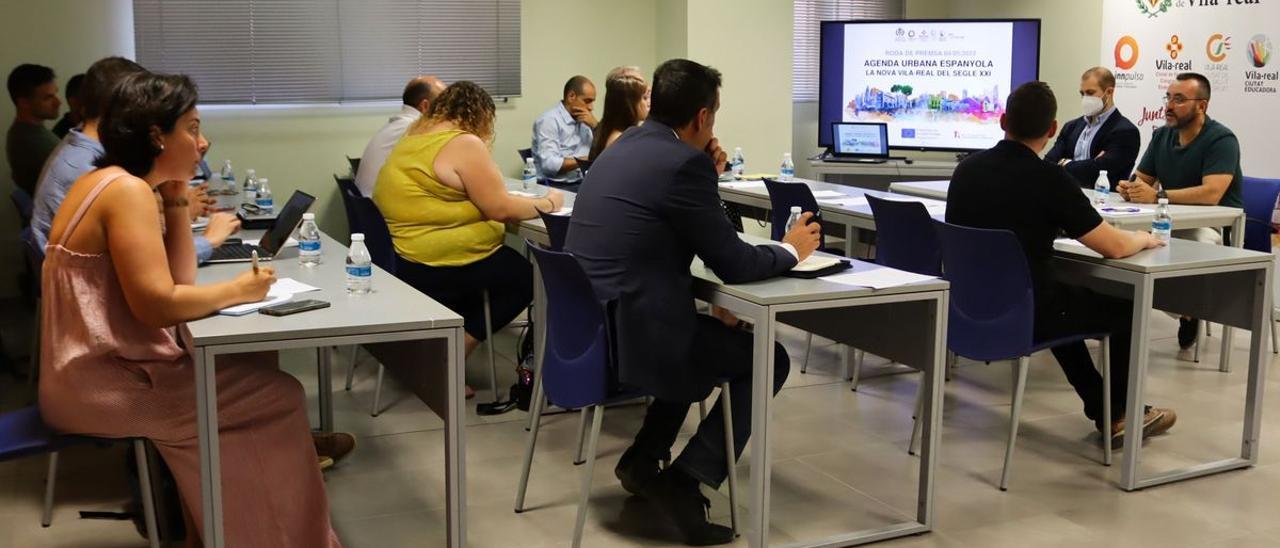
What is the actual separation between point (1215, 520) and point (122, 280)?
301cm

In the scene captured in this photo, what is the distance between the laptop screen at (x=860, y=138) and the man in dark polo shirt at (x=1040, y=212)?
411cm

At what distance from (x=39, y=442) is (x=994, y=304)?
2.68 m

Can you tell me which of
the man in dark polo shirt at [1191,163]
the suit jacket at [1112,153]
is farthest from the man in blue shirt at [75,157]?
the suit jacket at [1112,153]

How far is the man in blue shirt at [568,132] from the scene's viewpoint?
677 cm

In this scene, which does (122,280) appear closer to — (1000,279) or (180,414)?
(180,414)

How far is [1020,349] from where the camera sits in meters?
3.70

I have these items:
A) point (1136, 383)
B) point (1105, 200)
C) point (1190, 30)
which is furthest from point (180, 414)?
point (1190, 30)

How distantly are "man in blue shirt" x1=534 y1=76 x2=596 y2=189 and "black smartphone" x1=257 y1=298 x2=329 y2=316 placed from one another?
12.8ft

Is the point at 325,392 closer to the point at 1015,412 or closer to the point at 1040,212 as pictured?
the point at 1015,412

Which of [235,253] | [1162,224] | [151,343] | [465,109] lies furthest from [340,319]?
[1162,224]

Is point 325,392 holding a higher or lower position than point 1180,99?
lower

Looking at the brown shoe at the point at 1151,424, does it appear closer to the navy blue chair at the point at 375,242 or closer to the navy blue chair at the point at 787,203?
the navy blue chair at the point at 787,203

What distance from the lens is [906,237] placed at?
443 cm

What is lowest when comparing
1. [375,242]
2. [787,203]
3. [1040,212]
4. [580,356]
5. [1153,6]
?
[580,356]
